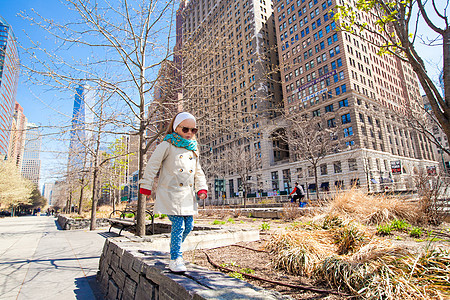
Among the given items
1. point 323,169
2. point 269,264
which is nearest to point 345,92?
point 323,169

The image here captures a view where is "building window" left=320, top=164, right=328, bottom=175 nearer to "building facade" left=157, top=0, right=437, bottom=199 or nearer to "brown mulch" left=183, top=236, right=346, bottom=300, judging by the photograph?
"building facade" left=157, top=0, right=437, bottom=199

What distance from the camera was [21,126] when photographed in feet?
22.3

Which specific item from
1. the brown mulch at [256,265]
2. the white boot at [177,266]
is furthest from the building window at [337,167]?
the white boot at [177,266]

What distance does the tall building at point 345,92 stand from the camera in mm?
39031

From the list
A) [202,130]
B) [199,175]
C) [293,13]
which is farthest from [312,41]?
[199,175]

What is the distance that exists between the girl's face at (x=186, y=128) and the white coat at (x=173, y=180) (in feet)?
0.61

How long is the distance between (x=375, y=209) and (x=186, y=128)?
5.76 metres

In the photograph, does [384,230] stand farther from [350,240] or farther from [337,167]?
[337,167]

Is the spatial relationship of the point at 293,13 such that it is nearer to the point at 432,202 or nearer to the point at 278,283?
the point at 432,202

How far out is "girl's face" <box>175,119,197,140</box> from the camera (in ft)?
9.97

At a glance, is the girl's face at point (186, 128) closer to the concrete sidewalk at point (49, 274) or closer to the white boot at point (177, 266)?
the white boot at point (177, 266)

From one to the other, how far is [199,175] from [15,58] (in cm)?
557

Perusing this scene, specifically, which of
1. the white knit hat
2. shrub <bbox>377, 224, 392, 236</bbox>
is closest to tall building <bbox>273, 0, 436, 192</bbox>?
shrub <bbox>377, 224, 392, 236</bbox>

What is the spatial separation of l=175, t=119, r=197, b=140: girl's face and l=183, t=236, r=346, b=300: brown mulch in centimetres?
180
